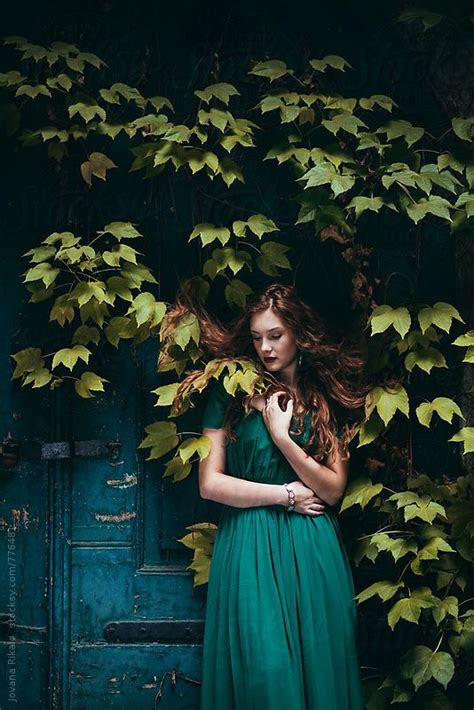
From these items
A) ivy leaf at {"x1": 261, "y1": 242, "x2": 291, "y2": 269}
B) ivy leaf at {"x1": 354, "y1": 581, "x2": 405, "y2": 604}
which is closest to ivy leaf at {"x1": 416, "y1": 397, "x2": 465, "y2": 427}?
ivy leaf at {"x1": 354, "y1": 581, "x2": 405, "y2": 604}

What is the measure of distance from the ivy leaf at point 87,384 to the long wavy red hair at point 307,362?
0.34m

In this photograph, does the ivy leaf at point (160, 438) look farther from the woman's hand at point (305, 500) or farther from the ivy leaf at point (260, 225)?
the ivy leaf at point (260, 225)

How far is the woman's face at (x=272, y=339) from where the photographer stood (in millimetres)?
3070

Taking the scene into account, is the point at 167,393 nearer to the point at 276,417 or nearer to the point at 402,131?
the point at 276,417

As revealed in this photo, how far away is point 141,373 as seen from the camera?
3.38m

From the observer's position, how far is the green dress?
290 centimetres

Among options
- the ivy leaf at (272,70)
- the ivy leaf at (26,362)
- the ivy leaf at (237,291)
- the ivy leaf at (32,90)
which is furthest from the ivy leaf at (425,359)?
the ivy leaf at (32,90)

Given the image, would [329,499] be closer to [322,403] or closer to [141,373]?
[322,403]

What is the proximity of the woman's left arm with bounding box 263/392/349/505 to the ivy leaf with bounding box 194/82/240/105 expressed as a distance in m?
1.05

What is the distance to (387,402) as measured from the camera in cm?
301

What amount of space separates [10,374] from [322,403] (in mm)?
1204

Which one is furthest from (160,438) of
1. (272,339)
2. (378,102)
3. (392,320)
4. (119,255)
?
(378,102)

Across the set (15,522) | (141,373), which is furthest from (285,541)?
(15,522)

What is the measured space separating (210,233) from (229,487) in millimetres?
880
